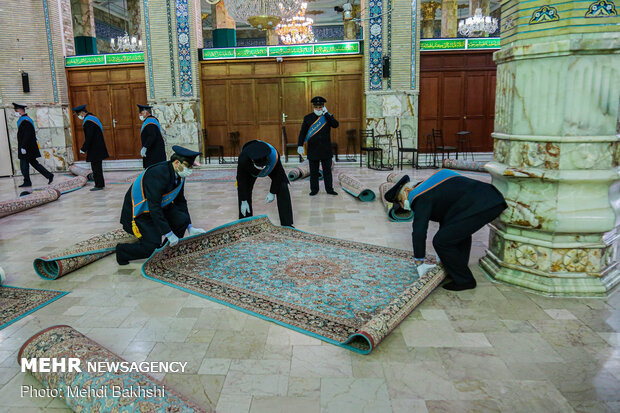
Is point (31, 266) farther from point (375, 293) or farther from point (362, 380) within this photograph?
point (362, 380)

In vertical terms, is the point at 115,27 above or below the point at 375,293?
above

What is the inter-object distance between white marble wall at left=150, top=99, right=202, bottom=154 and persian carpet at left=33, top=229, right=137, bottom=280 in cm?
726

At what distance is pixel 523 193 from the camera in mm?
3570

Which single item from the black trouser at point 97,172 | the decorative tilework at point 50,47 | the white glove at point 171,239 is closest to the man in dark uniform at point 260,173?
the white glove at point 171,239

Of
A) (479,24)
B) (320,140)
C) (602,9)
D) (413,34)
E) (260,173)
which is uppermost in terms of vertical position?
(479,24)

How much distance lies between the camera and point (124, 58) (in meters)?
11.8

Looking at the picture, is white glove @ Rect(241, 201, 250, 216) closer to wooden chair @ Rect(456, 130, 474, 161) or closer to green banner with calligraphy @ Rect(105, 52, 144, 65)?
wooden chair @ Rect(456, 130, 474, 161)

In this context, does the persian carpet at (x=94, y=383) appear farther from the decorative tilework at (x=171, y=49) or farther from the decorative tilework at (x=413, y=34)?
the decorative tilework at (x=413, y=34)

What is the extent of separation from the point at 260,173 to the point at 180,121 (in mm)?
7061

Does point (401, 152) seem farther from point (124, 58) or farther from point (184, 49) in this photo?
point (124, 58)

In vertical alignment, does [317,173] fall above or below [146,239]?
above

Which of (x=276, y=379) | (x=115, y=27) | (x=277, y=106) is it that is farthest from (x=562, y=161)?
(x=115, y=27)

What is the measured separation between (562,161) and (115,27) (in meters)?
20.3

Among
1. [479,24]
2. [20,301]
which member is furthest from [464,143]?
[20,301]
